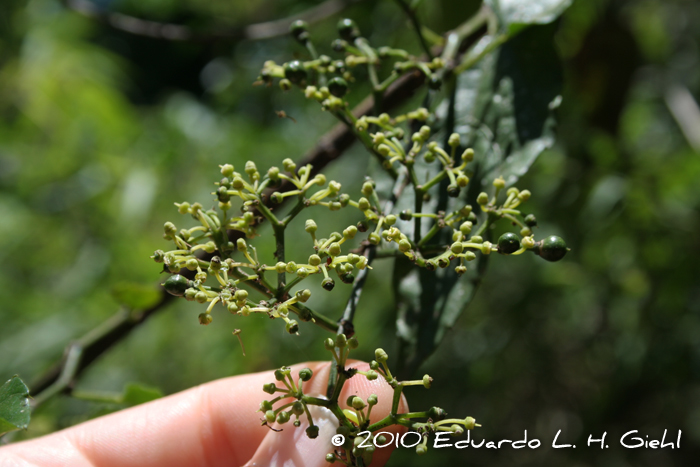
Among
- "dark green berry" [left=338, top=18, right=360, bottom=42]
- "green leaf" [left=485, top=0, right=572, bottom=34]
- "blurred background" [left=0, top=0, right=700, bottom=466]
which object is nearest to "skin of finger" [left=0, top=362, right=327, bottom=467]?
"blurred background" [left=0, top=0, right=700, bottom=466]

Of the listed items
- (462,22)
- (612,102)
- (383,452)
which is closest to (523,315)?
(612,102)

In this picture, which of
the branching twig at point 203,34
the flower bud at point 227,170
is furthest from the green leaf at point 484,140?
the branching twig at point 203,34

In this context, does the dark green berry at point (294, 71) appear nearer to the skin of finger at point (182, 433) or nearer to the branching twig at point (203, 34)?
the skin of finger at point (182, 433)

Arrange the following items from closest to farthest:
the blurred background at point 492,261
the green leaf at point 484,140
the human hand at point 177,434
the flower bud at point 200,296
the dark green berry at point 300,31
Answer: the flower bud at point 200,296, the green leaf at point 484,140, the dark green berry at point 300,31, the human hand at point 177,434, the blurred background at point 492,261

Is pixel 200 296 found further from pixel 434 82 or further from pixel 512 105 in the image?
pixel 512 105

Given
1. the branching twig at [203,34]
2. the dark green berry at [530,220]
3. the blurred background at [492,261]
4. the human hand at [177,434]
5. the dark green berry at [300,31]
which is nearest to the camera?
the dark green berry at [530,220]

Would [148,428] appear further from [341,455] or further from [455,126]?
[455,126]

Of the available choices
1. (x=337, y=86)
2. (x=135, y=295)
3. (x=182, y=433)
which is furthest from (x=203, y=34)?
(x=182, y=433)
